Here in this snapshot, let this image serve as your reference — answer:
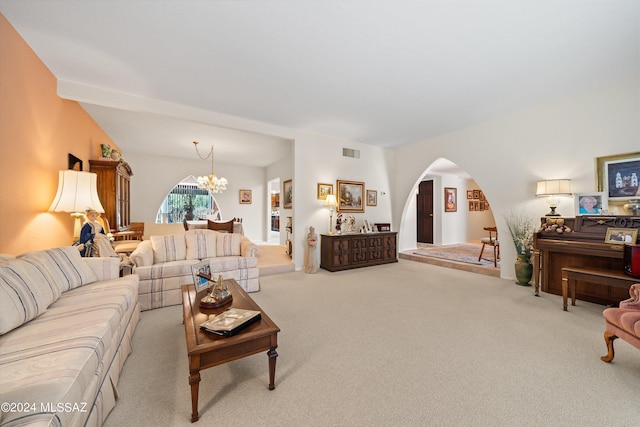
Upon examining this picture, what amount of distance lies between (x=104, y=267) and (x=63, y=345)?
149 centimetres

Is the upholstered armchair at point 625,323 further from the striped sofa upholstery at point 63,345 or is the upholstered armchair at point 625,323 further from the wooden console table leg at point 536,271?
the striped sofa upholstery at point 63,345

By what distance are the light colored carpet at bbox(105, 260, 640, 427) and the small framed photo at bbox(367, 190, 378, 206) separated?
11.2 ft

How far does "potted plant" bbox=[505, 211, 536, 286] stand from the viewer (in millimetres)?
3898

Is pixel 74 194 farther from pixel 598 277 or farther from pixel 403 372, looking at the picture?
pixel 598 277

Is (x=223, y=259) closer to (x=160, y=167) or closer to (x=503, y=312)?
(x=503, y=312)

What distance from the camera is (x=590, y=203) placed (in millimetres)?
3420

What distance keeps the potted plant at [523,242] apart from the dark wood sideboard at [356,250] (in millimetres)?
2329

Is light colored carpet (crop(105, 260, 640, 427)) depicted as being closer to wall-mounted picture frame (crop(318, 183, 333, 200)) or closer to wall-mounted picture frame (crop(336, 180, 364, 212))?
wall-mounted picture frame (crop(318, 183, 333, 200))

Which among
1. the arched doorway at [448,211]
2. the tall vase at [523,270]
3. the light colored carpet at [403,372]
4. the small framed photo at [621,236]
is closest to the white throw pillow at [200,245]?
the light colored carpet at [403,372]

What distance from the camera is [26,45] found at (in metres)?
2.51

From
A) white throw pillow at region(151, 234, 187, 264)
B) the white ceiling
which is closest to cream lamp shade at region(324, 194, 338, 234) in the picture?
the white ceiling

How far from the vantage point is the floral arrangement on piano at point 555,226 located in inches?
133

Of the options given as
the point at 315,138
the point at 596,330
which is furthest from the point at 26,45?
the point at 596,330

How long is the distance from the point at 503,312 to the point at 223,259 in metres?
3.68
